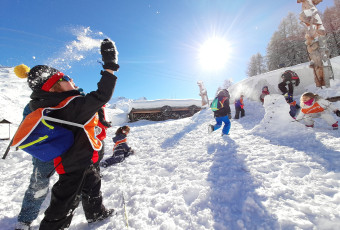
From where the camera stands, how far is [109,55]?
1.54 m

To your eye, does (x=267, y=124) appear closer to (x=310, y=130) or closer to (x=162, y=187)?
(x=310, y=130)

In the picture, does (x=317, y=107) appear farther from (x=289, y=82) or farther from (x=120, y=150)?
(x=120, y=150)

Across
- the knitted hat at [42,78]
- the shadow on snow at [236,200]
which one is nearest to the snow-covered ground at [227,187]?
the shadow on snow at [236,200]

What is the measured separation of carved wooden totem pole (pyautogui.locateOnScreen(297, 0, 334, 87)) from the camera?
7223mm

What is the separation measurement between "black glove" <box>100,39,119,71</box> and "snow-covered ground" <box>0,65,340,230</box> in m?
1.78

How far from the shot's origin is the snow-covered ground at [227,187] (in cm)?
161

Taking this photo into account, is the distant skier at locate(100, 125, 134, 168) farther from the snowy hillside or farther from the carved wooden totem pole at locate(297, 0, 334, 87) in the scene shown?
the carved wooden totem pole at locate(297, 0, 334, 87)

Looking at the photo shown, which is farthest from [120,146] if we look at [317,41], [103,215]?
[317,41]

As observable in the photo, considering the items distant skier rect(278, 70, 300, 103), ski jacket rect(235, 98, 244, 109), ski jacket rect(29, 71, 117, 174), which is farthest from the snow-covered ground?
distant skier rect(278, 70, 300, 103)

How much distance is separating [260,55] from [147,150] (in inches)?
1400

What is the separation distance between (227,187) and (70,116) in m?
2.21

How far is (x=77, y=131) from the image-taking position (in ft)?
4.91

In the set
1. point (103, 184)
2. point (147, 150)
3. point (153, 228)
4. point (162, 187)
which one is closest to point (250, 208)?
point (153, 228)

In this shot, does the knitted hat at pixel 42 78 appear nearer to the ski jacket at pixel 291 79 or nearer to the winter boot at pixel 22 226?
the winter boot at pixel 22 226
